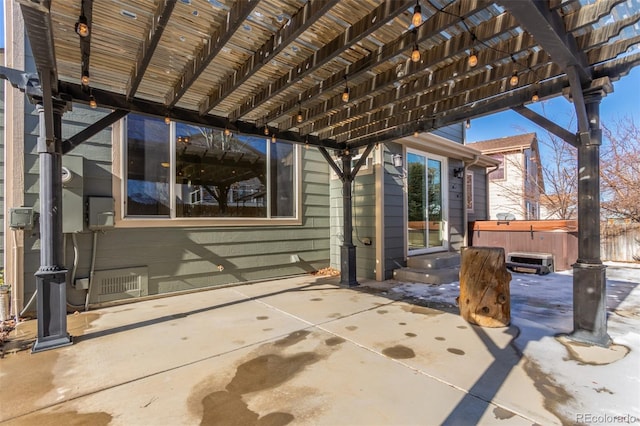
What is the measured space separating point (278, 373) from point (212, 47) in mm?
2638

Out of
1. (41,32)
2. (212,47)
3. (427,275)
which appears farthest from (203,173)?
(427,275)

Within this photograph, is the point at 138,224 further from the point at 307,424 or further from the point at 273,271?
the point at 307,424

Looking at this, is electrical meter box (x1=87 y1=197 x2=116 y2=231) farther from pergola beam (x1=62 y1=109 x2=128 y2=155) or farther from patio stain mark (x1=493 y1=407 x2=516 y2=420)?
patio stain mark (x1=493 y1=407 x2=516 y2=420)

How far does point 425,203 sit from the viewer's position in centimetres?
694

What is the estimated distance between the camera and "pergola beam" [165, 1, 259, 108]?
2086 mm

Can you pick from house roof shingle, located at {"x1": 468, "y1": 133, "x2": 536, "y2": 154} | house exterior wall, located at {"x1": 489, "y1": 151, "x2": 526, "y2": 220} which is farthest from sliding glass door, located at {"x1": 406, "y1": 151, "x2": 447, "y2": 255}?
house roof shingle, located at {"x1": 468, "y1": 133, "x2": 536, "y2": 154}

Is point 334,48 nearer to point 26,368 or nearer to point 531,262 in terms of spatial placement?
point 26,368

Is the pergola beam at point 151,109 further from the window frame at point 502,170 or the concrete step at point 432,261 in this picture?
the window frame at point 502,170

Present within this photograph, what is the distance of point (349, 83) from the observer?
10.9 feet

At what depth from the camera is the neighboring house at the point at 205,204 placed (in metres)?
3.75

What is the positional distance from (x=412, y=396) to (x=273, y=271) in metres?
4.12

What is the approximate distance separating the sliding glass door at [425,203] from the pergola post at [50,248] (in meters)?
5.58

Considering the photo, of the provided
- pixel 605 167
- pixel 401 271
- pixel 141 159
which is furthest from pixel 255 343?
pixel 605 167

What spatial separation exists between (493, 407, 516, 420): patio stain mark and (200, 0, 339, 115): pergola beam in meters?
2.70
